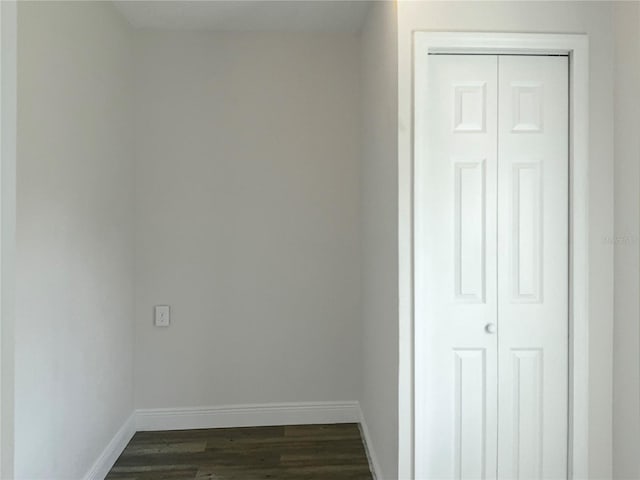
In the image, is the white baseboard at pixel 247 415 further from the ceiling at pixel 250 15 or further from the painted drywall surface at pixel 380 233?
the ceiling at pixel 250 15

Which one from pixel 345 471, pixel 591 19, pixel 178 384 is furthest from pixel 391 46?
pixel 178 384

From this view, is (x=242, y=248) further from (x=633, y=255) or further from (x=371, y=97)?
(x=633, y=255)

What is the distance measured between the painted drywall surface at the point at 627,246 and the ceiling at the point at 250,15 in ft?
4.34

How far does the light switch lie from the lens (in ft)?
8.93

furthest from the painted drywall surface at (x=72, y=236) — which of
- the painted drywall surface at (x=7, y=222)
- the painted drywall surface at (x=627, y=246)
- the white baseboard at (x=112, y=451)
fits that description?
the painted drywall surface at (x=627, y=246)

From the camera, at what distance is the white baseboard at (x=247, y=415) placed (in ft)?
9.01

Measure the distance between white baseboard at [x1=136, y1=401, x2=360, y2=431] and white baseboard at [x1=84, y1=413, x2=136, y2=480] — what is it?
0.09 meters

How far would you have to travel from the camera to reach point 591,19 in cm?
176

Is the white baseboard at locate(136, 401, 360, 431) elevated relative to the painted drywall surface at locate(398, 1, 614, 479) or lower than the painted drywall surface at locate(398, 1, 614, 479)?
lower

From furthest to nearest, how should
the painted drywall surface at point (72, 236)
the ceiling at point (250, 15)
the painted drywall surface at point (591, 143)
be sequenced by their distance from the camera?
the ceiling at point (250, 15) < the painted drywall surface at point (591, 143) < the painted drywall surface at point (72, 236)

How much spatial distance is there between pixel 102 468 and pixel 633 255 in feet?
8.85

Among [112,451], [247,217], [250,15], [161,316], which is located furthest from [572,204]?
[112,451]

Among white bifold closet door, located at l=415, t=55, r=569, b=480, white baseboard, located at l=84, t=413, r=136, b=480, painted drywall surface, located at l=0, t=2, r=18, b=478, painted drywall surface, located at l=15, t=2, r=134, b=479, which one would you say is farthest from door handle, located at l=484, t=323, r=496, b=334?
white baseboard, located at l=84, t=413, r=136, b=480

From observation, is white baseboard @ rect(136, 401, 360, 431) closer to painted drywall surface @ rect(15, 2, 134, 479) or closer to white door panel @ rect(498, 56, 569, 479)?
painted drywall surface @ rect(15, 2, 134, 479)
